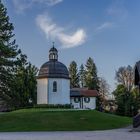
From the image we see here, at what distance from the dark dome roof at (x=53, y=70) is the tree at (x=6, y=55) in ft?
22.5

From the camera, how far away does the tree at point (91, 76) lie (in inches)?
4476

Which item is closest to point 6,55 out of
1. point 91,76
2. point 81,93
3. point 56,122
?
point 56,122

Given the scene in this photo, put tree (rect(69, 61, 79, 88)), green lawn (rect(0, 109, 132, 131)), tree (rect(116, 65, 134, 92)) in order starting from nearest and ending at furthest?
1. green lawn (rect(0, 109, 132, 131))
2. tree (rect(116, 65, 134, 92))
3. tree (rect(69, 61, 79, 88))

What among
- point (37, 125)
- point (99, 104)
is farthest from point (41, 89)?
point (99, 104)

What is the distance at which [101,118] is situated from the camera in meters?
47.9

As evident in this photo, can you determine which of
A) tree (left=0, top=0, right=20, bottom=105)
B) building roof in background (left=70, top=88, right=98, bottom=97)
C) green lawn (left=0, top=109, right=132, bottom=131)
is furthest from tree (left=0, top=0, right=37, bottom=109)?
building roof in background (left=70, top=88, right=98, bottom=97)

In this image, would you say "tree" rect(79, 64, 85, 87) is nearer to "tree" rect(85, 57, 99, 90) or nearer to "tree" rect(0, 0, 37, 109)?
"tree" rect(85, 57, 99, 90)

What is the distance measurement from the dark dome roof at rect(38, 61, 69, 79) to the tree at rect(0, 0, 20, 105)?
6.85m

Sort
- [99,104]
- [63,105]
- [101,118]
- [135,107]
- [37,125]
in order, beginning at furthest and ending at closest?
[99,104] → [135,107] → [63,105] → [101,118] → [37,125]

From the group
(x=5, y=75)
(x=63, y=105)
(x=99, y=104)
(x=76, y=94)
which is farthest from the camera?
(x=99, y=104)

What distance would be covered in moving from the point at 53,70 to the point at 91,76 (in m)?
49.6

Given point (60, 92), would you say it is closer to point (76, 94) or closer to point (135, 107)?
point (135, 107)

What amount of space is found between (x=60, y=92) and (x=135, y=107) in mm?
20460

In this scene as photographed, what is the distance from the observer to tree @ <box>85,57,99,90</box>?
114m
